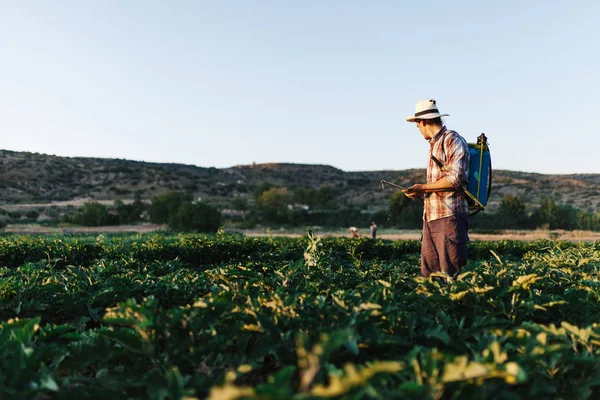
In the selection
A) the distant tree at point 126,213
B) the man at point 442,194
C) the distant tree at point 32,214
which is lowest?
the distant tree at point 32,214

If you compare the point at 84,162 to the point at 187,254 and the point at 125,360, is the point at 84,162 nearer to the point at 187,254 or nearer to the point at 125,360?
the point at 187,254

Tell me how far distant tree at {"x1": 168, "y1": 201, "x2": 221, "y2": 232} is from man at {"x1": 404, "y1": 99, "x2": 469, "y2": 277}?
27.4 m

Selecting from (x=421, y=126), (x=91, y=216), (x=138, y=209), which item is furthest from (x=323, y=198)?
(x=421, y=126)

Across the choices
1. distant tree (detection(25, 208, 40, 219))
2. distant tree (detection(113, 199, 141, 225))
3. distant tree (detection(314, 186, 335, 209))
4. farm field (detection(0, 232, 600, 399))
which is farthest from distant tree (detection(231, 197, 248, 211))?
farm field (detection(0, 232, 600, 399))

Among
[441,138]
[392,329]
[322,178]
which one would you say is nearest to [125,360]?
[392,329]

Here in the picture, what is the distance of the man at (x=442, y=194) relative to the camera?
4.05 m

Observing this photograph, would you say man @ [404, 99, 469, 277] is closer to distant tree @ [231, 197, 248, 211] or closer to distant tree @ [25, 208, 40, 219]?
distant tree @ [25, 208, 40, 219]

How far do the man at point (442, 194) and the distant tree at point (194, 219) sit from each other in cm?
2744

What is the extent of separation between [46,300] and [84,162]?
7252 centimetres

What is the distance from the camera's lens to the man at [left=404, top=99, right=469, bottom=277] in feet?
13.3

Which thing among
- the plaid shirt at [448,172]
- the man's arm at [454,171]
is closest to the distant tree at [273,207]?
the plaid shirt at [448,172]

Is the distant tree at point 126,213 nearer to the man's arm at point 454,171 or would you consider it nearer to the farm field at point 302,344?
the man's arm at point 454,171

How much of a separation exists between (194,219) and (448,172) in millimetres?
27908

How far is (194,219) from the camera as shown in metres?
30.7
